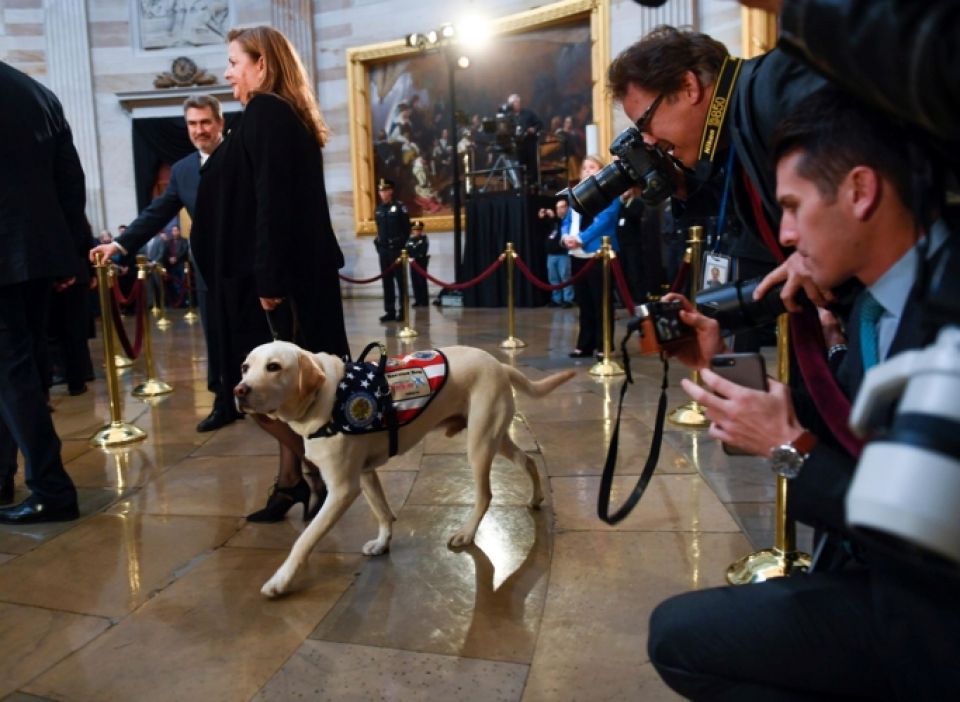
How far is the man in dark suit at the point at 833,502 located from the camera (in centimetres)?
112

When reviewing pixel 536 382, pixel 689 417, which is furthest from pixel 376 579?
pixel 689 417

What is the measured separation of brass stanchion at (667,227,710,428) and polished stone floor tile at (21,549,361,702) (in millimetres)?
2724

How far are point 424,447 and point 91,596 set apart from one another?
89.2 inches

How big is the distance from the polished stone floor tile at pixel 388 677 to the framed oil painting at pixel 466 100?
12670 mm

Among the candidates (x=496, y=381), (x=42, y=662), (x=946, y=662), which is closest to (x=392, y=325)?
(x=496, y=381)

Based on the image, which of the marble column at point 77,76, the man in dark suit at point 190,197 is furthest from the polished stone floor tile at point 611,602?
the marble column at point 77,76

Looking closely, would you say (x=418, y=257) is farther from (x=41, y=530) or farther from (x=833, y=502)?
(x=833, y=502)

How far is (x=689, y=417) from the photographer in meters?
5.07

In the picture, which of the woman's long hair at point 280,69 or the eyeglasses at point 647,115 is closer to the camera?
the eyeglasses at point 647,115

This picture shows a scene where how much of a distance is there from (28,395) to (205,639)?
5.61 ft

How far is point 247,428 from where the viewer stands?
5.43m

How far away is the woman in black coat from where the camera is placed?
3279mm

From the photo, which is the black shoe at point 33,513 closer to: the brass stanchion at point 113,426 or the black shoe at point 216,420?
the brass stanchion at point 113,426

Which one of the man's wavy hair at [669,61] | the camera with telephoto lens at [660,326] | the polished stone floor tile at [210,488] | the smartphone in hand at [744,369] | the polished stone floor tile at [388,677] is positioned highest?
the man's wavy hair at [669,61]
